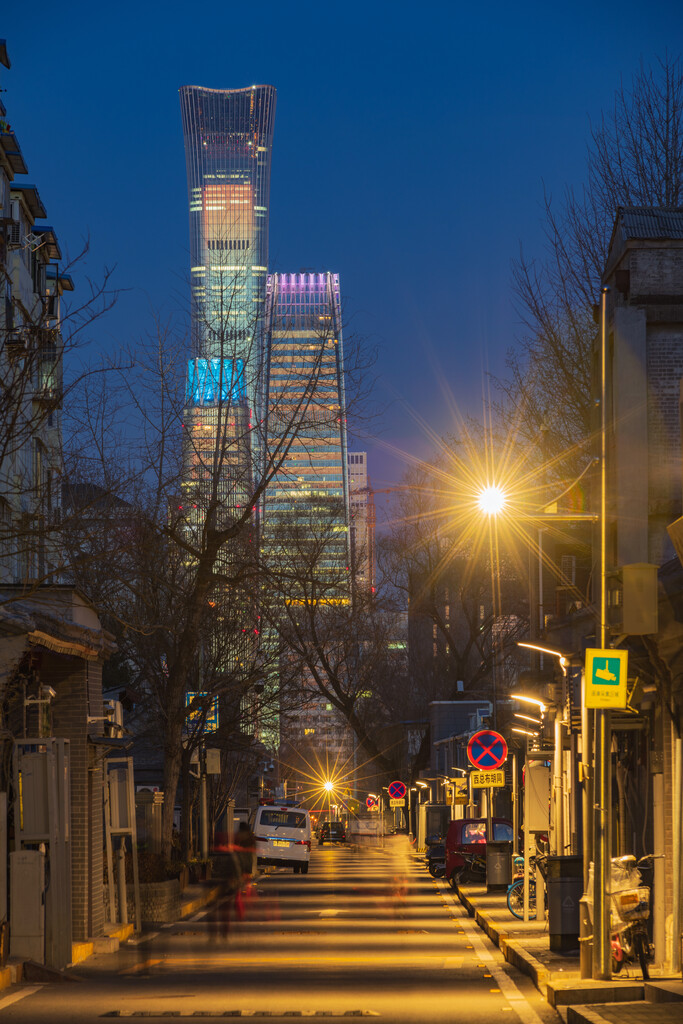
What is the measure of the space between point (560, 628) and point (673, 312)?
7816mm

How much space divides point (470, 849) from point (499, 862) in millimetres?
5319

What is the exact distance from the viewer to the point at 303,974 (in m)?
15.7

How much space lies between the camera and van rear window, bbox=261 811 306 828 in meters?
42.5

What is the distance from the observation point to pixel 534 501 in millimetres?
37938

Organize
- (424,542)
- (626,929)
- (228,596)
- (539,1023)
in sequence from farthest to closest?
(424,542), (228,596), (626,929), (539,1023)

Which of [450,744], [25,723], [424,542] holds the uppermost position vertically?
[424,542]

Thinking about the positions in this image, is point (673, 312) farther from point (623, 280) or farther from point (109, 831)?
point (109, 831)

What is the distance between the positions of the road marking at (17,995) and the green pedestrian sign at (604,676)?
6.61 meters

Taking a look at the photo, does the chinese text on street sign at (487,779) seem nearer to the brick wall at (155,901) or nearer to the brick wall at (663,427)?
the brick wall at (155,901)

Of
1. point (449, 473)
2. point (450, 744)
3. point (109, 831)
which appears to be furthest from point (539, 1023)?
point (450, 744)

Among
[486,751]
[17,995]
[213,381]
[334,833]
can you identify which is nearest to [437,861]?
[486,751]

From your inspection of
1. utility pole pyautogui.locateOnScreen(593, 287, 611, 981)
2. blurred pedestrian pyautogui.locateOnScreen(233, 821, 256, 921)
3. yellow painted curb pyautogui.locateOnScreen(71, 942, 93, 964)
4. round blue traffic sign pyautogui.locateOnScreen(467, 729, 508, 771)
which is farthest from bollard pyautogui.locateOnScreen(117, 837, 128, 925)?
blurred pedestrian pyautogui.locateOnScreen(233, 821, 256, 921)

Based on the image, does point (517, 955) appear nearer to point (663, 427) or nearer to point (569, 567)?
point (663, 427)

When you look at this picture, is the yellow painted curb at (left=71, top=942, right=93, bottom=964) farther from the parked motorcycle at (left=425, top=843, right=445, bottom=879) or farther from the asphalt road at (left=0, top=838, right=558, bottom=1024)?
the parked motorcycle at (left=425, top=843, right=445, bottom=879)
